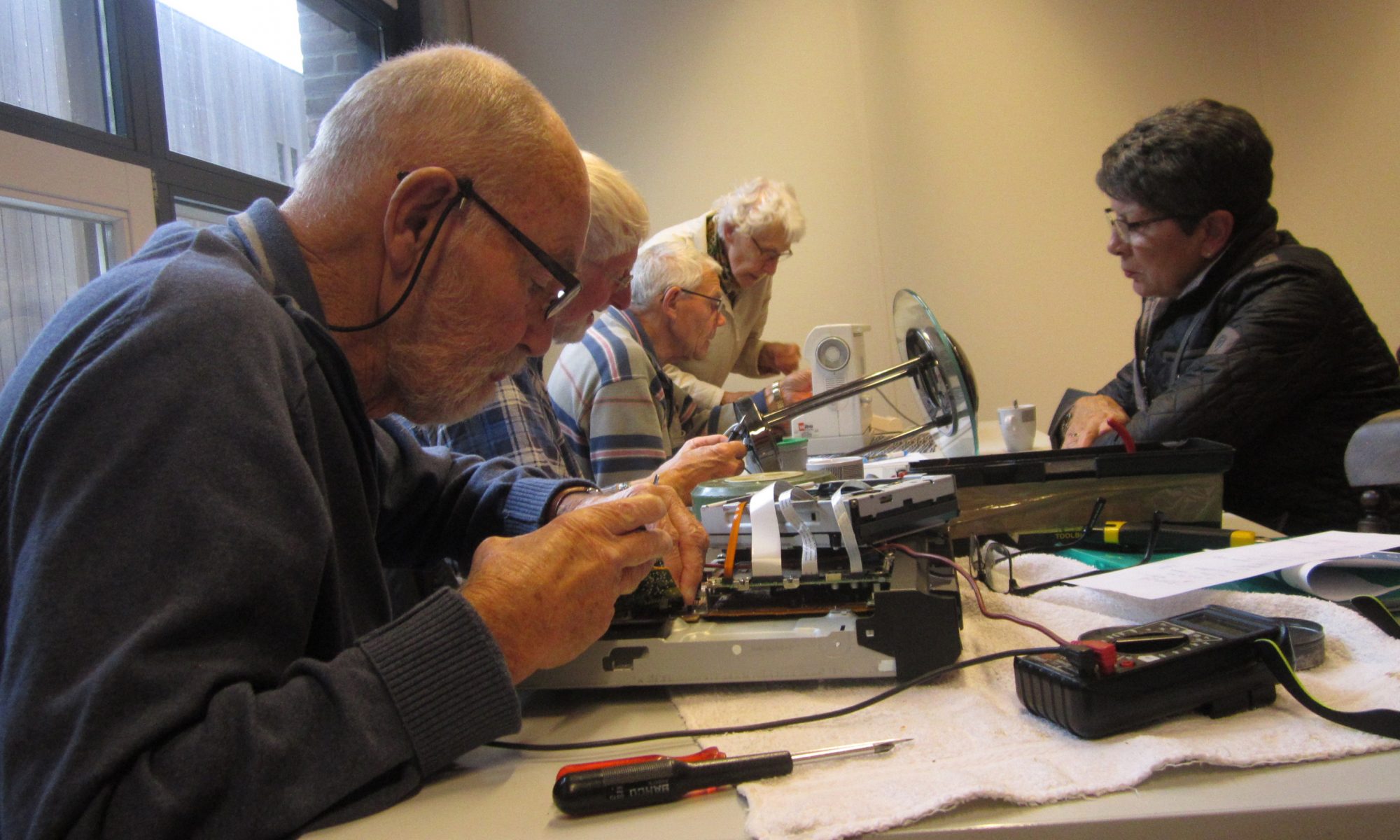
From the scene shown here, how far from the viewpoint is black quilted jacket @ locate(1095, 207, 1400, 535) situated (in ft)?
5.88

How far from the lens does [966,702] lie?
69 centimetres

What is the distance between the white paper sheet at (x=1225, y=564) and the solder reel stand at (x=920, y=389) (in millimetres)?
574

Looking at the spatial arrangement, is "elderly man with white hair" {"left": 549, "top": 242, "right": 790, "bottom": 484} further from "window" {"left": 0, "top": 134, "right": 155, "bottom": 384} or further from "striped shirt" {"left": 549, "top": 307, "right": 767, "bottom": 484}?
"window" {"left": 0, "top": 134, "right": 155, "bottom": 384}

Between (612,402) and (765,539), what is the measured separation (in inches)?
49.7

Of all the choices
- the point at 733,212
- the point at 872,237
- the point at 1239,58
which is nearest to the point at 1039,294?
the point at 872,237

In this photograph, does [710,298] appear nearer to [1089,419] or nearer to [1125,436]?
[1089,419]

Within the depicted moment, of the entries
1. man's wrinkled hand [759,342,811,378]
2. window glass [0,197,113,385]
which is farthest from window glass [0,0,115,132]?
man's wrinkled hand [759,342,811,378]

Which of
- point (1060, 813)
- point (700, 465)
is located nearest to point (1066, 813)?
point (1060, 813)

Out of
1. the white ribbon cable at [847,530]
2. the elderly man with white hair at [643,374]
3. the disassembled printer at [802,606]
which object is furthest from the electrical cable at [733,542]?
the elderly man with white hair at [643,374]

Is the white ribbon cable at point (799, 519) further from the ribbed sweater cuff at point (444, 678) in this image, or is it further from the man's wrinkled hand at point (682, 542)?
the ribbed sweater cuff at point (444, 678)

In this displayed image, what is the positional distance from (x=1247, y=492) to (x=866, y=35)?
9.95 ft

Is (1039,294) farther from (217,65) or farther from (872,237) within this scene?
(217,65)

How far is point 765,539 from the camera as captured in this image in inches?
33.7

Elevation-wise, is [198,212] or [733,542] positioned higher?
[198,212]
